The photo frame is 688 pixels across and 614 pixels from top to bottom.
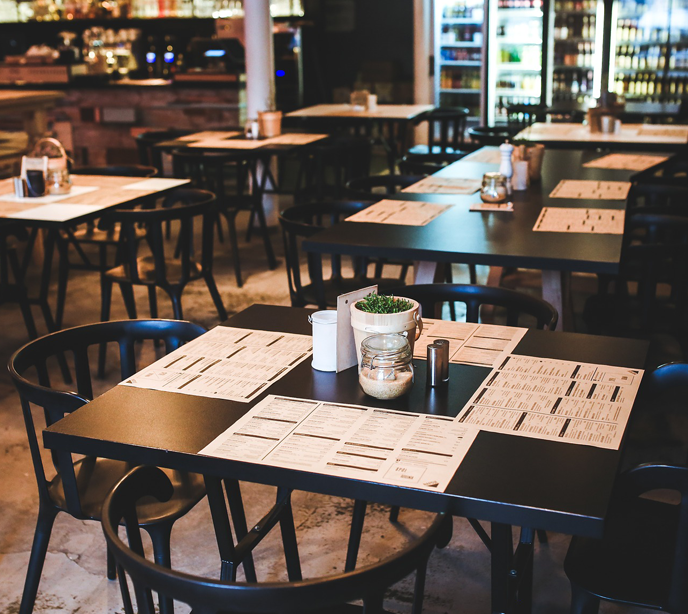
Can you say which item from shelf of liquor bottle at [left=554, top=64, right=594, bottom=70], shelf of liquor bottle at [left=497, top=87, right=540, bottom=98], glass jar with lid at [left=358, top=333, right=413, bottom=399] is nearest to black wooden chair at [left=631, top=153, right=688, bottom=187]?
glass jar with lid at [left=358, top=333, right=413, bottom=399]

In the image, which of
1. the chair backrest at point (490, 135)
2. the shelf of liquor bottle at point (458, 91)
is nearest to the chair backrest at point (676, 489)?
the chair backrest at point (490, 135)

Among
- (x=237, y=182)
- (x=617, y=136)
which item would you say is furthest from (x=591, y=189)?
(x=237, y=182)

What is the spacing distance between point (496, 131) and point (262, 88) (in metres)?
2.13

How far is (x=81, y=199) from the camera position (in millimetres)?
3799

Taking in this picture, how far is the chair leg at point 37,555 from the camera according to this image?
1972 millimetres

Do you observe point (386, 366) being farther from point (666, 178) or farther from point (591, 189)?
point (666, 178)

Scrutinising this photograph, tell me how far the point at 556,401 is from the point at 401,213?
5.93 feet

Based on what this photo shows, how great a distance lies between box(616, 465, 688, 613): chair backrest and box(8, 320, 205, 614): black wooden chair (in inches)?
36.4

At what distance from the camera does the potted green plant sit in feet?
5.76

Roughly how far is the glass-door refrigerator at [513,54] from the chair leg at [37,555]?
8.03 metres

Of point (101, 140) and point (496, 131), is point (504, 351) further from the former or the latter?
point (101, 140)

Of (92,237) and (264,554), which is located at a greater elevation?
(92,237)

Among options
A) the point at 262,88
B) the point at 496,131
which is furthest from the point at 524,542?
the point at 262,88

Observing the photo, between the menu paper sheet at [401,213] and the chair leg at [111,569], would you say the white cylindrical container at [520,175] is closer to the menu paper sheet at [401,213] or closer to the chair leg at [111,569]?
the menu paper sheet at [401,213]
